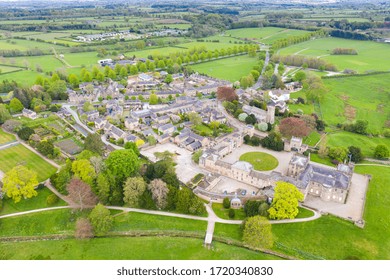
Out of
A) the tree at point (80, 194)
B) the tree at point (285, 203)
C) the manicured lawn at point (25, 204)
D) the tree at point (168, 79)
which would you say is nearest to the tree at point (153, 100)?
the tree at point (168, 79)

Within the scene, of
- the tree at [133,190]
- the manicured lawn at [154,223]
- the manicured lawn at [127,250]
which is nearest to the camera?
the manicured lawn at [127,250]

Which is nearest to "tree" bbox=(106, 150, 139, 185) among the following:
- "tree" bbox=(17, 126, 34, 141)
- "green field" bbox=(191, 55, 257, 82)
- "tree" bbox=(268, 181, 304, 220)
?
"tree" bbox=(268, 181, 304, 220)

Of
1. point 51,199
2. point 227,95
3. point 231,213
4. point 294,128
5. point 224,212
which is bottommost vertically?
point 224,212

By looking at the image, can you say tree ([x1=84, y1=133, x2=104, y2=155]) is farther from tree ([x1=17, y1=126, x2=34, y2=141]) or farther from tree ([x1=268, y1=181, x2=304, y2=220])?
tree ([x1=268, y1=181, x2=304, y2=220])

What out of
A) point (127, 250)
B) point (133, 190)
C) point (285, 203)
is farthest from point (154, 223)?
point (285, 203)

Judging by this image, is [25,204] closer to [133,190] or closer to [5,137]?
[133,190]

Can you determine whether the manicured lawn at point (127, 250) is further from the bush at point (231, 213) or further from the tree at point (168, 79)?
the tree at point (168, 79)

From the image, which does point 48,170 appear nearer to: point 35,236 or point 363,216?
point 35,236
